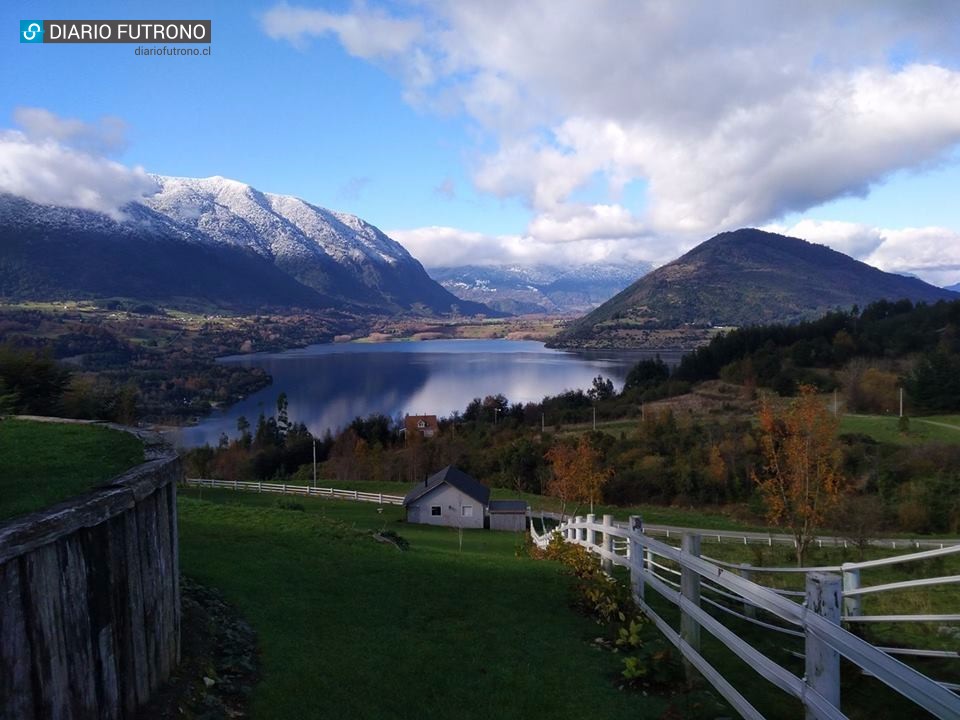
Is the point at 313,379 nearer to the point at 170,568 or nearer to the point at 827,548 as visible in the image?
the point at 827,548

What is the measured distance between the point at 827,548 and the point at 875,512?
10.6m

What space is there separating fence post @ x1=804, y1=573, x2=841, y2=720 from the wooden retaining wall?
3.75 metres

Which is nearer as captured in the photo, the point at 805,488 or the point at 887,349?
the point at 805,488

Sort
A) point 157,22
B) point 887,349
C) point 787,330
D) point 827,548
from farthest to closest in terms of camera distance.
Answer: point 787,330, point 887,349, point 827,548, point 157,22

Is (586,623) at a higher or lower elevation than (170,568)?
lower

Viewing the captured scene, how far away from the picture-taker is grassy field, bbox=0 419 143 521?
154 inches

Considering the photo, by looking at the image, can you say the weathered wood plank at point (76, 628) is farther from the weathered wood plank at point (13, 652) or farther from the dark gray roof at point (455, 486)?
the dark gray roof at point (455, 486)

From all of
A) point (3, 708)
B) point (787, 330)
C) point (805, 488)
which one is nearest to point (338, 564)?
point (3, 708)

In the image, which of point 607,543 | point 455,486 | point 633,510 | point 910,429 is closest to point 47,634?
point 607,543

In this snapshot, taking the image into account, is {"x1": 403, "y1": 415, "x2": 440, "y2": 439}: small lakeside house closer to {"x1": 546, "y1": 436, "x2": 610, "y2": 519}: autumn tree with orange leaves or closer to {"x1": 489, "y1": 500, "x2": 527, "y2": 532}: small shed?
→ {"x1": 546, "y1": 436, "x2": 610, "y2": 519}: autumn tree with orange leaves

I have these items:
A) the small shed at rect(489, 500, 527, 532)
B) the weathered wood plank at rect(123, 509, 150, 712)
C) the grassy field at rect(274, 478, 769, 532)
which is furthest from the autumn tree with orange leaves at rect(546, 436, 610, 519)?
the weathered wood plank at rect(123, 509, 150, 712)

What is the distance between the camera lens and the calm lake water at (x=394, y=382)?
8481 cm

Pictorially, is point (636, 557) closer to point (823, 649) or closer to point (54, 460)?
point (823, 649)

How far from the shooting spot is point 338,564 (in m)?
9.22
